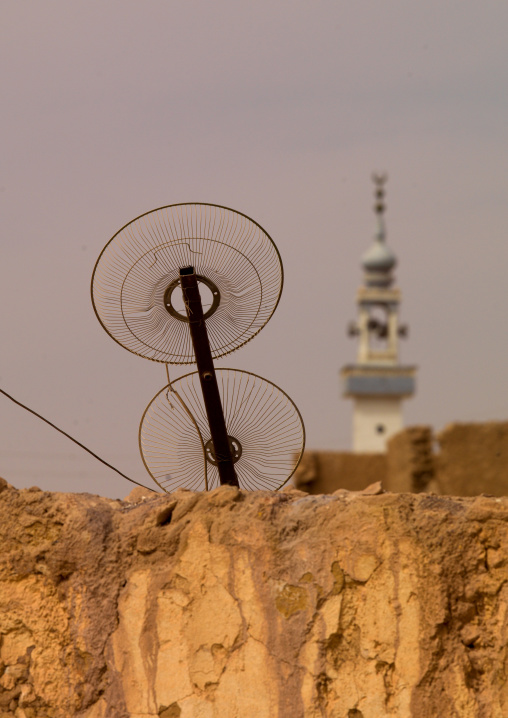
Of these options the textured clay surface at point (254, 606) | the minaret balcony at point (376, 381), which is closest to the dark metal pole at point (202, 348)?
the textured clay surface at point (254, 606)

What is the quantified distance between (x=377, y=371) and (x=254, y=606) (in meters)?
43.3

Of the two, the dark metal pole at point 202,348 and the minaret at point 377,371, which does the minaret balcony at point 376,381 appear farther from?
the dark metal pole at point 202,348

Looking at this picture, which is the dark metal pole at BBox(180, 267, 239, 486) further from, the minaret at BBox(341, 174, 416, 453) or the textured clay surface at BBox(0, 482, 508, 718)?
the minaret at BBox(341, 174, 416, 453)

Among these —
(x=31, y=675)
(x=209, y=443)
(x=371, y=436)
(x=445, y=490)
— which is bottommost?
(x=31, y=675)

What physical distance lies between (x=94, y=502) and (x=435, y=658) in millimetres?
1397

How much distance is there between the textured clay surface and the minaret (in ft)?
140

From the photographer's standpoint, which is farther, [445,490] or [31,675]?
[445,490]

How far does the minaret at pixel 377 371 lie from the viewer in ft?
154

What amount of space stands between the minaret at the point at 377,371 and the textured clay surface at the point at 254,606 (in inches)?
1678

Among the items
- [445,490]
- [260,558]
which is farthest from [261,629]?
[445,490]

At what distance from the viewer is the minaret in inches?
1847

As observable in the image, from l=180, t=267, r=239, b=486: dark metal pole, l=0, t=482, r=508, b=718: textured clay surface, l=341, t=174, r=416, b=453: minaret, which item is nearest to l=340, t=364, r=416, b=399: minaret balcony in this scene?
l=341, t=174, r=416, b=453: minaret

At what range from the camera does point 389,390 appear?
47.1 m

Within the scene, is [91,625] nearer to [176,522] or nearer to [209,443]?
[176,522]
